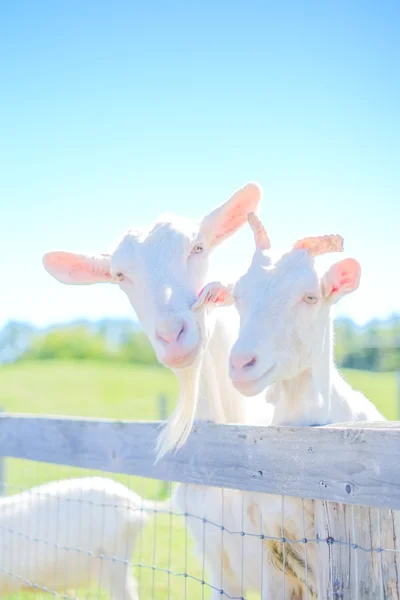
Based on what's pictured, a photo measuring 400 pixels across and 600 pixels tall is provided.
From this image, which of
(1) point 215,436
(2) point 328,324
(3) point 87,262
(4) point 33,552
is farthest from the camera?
(4) point 33,552

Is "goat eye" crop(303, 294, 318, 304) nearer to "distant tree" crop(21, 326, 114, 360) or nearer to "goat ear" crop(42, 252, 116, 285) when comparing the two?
"goat ear" crop(42, 252, 116, 285)

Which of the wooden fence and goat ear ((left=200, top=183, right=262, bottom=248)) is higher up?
goat ear ((left=200, top=183, right=262, bottom=248))

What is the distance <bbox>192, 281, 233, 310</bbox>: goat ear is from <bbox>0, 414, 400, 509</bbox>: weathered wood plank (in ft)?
1.53

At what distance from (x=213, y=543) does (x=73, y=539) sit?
5.50ft

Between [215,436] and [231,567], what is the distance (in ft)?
3.00

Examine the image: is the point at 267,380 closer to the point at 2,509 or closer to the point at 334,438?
the point at 334,438

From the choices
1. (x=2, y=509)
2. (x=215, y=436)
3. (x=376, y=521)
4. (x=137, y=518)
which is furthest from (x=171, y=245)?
(x=2, y=509)

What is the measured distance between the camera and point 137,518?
14.7 ft

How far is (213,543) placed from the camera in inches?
113

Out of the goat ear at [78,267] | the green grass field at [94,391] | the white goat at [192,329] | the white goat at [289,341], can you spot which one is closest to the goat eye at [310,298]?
the white goat at [289,341]

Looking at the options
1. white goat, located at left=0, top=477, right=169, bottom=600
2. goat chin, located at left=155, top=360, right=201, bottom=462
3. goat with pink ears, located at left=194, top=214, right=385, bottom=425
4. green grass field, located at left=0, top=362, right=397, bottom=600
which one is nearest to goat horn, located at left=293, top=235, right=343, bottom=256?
goat with pink ears, located at left=194, top=214, right=385, bottom=425

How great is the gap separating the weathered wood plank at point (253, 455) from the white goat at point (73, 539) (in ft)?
4.64

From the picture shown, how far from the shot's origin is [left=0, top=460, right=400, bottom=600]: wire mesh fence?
1857 mm

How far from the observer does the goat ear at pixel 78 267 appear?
10.6 feet
